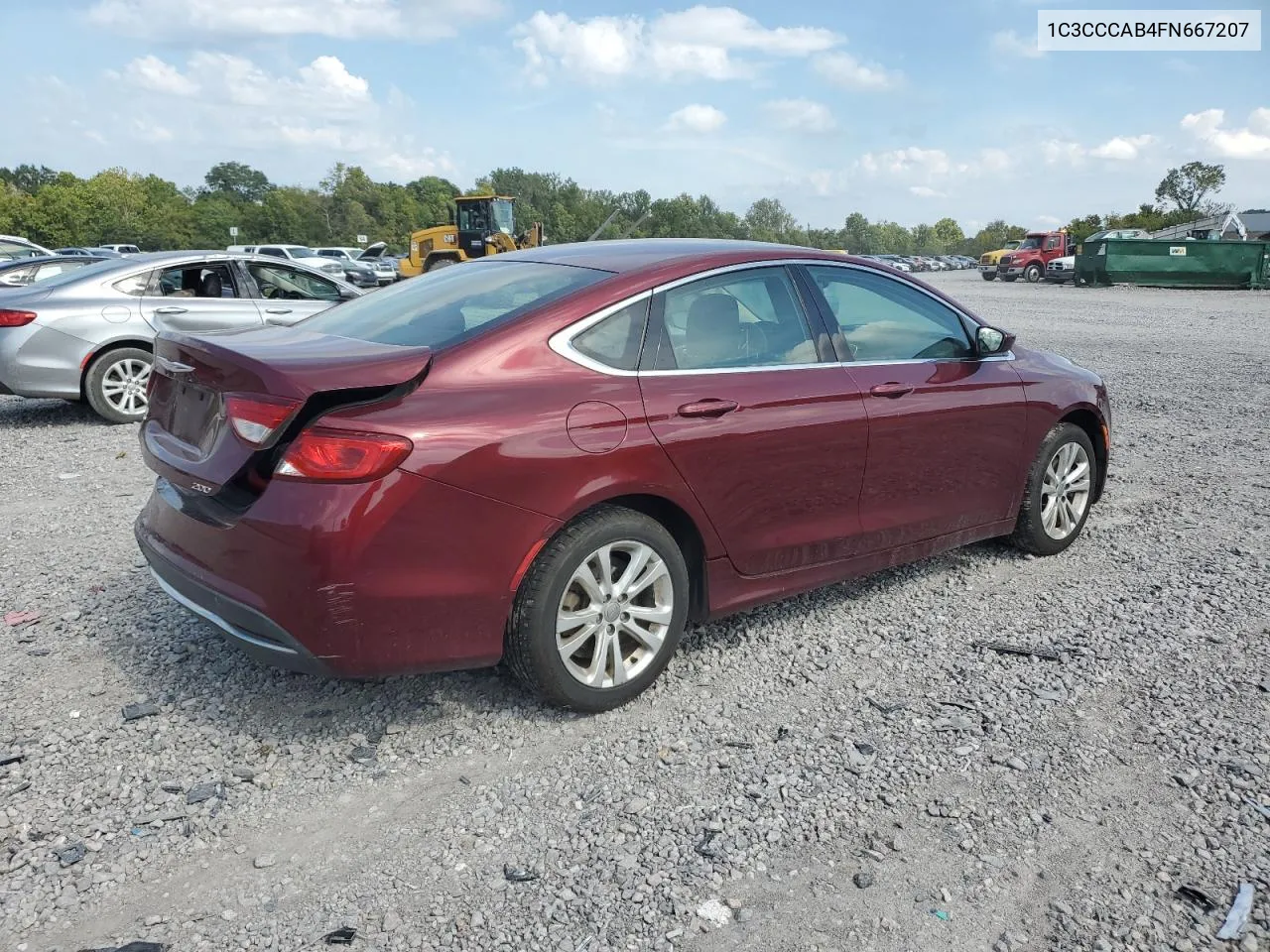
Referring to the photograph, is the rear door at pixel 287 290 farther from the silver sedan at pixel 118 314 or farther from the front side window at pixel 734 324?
the front side window at pixel 734 324

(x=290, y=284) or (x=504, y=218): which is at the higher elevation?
(x=504, y=218)

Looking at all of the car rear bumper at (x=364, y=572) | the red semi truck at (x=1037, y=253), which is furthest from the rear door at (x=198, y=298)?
the red semi truck at (x=1037, y=253)

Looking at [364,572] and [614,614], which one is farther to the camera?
[614,614]

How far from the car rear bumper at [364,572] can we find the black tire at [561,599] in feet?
0.26

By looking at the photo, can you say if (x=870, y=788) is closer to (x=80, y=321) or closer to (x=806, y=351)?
(x=806, y=351)

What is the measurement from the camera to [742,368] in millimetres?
3783

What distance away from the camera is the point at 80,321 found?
27.9ft

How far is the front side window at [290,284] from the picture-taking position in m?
9.54

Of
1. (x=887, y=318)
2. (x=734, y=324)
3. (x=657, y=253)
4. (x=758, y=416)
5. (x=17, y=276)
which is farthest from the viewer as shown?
(x=17, y=276)

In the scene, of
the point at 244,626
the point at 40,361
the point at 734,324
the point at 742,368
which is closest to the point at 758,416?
the point at 742,368

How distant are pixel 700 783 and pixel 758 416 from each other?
1.35 metres

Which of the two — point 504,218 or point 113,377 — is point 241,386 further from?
point 504,218

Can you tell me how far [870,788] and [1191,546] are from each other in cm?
328

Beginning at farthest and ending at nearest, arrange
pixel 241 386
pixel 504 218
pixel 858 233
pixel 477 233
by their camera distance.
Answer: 1. pixel 858 233
2. pixel 504 218
3. pixel 477 233
4. pixel 241 386
